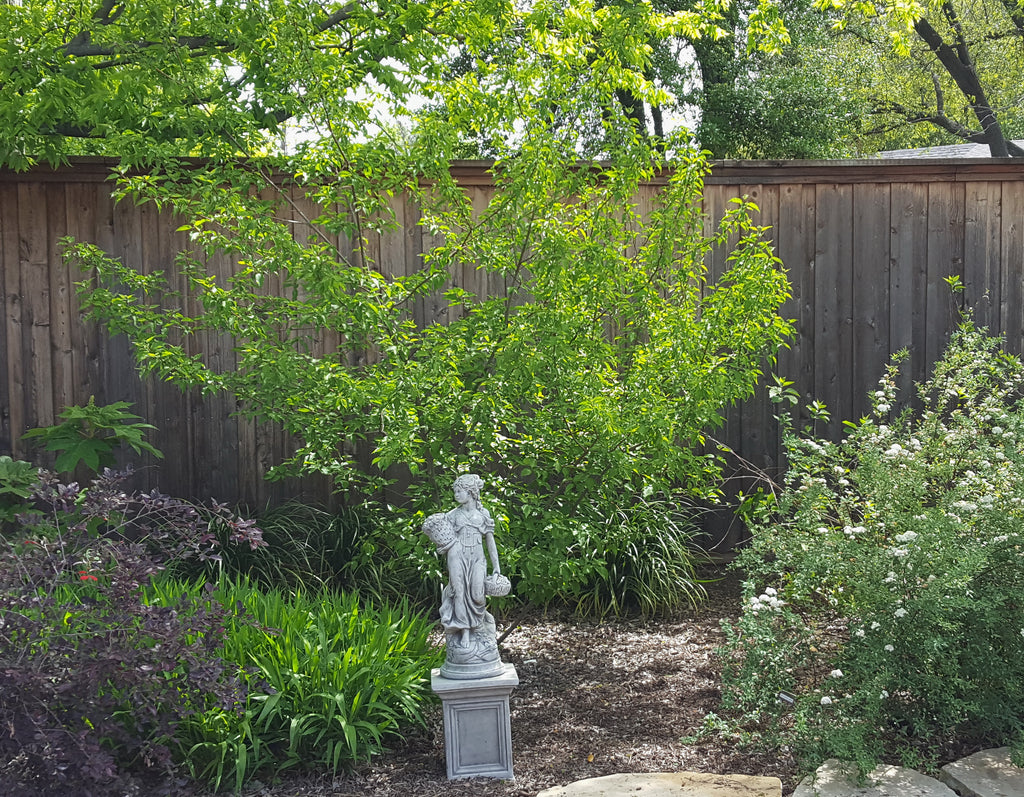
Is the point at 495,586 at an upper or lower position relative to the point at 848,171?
lower

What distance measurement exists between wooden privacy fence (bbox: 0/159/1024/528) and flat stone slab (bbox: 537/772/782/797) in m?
2.63

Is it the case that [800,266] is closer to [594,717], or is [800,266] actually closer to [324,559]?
[594,717]

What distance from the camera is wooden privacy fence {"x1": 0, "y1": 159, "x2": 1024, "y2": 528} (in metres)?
4.99

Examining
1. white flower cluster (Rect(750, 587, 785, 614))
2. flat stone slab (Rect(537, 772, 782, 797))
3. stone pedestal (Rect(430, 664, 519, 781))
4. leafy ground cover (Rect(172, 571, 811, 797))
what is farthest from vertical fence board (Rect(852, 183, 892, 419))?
stone pedestal (Rect(430, 664, 519, 781))

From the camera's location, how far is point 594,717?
11.7 feet

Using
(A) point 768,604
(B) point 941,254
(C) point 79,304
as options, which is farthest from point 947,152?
(C) point 79,304

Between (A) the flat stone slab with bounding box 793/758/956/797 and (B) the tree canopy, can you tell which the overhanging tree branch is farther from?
(A) the flat stone slab with bounding box 793/758/956/797

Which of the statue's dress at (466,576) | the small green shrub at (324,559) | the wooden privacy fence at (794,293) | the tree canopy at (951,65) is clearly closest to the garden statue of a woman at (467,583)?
the statue's dress at (466,576)

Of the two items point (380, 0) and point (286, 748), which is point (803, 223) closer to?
point (380, 0)

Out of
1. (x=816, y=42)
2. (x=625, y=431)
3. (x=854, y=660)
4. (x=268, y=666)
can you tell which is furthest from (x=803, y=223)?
(x=816, y=42)

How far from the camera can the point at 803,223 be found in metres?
5.27

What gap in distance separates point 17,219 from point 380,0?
233 cm

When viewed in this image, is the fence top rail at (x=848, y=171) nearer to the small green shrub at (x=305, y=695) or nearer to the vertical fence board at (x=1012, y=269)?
the vertical fence board at (x=1012, y=269)

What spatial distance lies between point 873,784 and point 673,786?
0.62 metres
